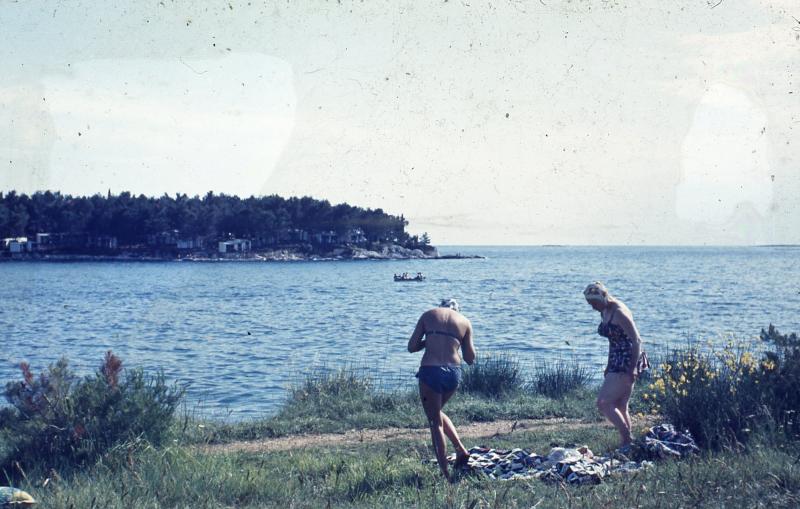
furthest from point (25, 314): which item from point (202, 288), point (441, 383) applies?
point (441, 383)

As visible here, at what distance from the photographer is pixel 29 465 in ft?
26.0

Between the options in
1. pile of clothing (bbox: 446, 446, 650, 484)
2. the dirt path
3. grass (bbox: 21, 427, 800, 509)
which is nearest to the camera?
grass (bbox: 21, 427, 800, 509)

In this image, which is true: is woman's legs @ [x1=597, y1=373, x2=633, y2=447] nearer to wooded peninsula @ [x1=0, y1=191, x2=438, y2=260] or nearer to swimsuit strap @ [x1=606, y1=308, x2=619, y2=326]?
swimsuit strap @ [x1=606, y1=308, x2=619, y2=326]

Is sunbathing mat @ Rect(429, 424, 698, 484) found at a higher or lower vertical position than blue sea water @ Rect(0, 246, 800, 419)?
higher

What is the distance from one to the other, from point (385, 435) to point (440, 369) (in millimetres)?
3583

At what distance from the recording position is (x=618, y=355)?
7957 millimetres

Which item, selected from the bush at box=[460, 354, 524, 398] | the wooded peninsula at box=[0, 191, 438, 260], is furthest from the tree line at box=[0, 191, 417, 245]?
the bush at box=[460, 354, 524, 398]

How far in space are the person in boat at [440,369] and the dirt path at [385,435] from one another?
2598 millimetres

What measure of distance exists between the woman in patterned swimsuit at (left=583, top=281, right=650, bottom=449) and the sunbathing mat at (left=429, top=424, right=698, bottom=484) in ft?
1.02

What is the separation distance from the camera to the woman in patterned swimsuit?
7.86m

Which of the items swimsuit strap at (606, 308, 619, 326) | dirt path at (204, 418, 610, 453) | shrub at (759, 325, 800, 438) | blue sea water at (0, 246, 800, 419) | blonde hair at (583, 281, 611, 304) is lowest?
blue sea water at (0, 246, 800, 419)

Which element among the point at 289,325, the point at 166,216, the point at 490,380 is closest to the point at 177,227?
the point at 166,216

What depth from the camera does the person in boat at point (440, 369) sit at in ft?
24.1

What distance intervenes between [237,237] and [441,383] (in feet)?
423
